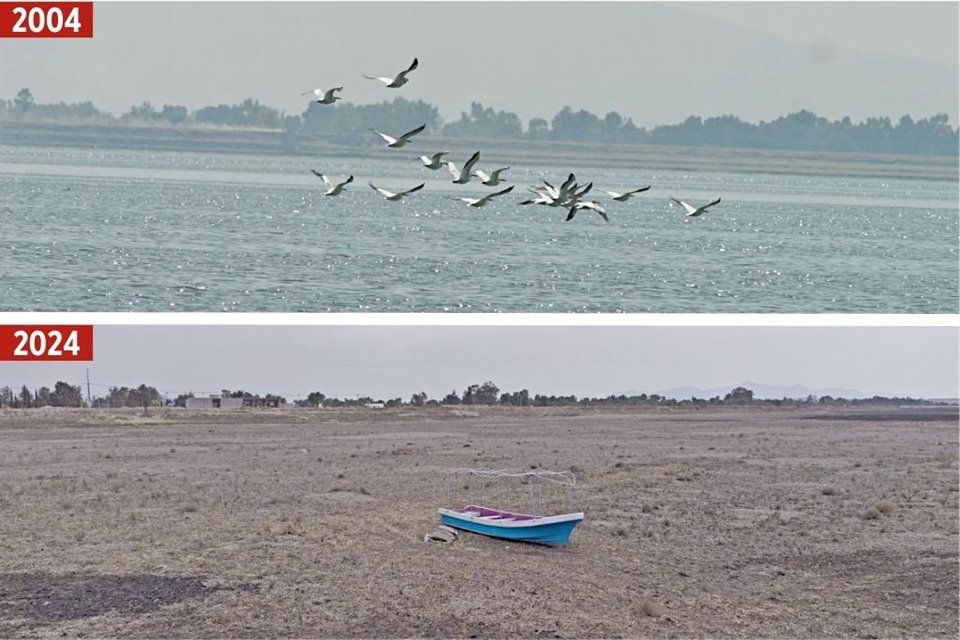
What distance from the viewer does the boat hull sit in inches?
768

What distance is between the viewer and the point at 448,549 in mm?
19000

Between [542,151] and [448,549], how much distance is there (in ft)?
344

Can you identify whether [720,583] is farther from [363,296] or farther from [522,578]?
[363,296]

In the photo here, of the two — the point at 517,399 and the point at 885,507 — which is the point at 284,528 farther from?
the point at 517,399

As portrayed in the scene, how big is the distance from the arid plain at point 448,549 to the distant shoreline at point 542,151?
3284 inches

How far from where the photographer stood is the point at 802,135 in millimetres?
141625

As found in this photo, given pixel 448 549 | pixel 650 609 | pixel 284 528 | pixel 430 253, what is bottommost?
pixel 650 609

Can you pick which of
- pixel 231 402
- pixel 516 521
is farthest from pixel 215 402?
pixel 516 521

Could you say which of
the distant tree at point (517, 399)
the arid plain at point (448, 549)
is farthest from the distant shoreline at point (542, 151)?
the arid plain at point (448, 549)

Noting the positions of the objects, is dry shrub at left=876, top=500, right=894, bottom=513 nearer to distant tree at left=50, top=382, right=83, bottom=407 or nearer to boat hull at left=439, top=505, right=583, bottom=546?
boat hull at left=439, top=505, right=583, bottom=546

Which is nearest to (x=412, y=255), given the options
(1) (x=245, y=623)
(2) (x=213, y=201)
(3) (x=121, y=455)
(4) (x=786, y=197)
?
(3) (x=121, y=455)

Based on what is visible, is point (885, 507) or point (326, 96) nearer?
point (326, 96)

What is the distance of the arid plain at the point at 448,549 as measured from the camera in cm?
1546

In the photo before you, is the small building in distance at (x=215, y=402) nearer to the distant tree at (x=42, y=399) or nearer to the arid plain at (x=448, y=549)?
the distant tree at (x=42, y=399)
